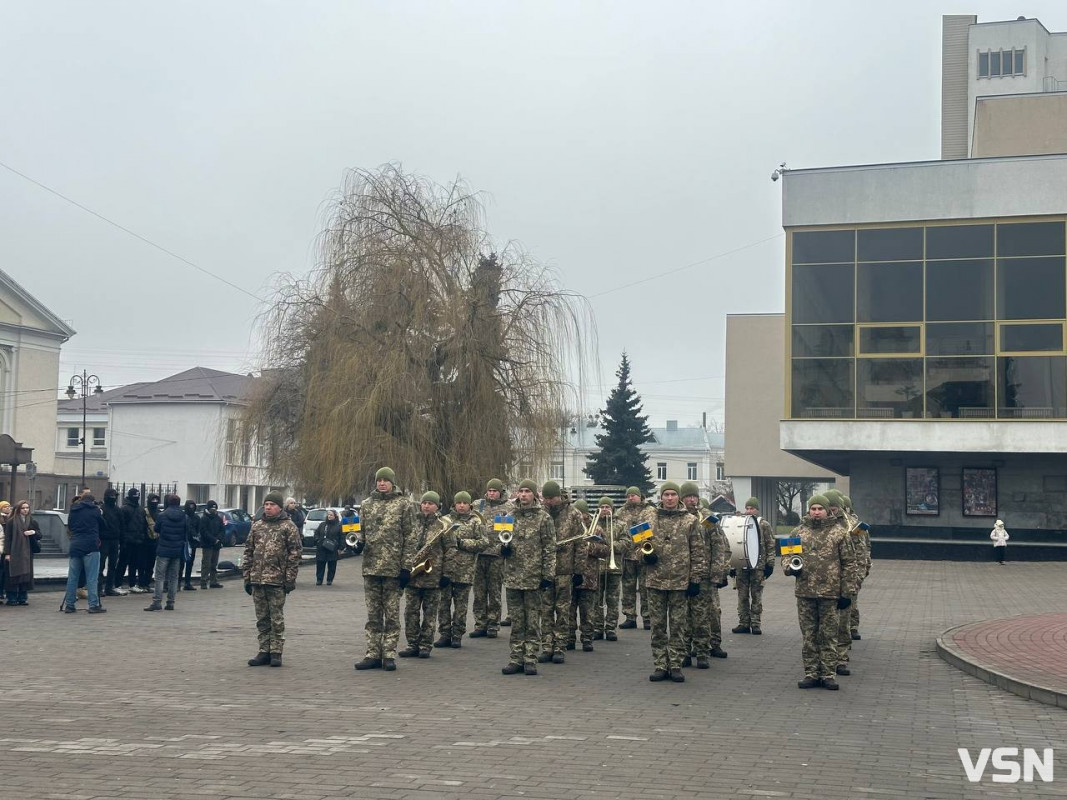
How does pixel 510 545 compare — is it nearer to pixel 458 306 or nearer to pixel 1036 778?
pixel 1036 778

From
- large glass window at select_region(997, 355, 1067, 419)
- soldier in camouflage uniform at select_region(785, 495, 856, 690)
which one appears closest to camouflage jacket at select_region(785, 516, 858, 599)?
soldier in camouflage uniform at select_region(785, 495, 856, 690)

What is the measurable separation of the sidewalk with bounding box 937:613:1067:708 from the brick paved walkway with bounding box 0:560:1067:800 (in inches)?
6.8

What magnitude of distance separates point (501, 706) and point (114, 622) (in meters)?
8.82

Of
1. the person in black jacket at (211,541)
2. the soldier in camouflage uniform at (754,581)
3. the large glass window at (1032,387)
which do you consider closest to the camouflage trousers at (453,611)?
the soldier in camouflage uniform at (754,581)

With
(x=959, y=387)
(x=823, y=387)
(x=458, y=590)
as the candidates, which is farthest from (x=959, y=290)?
(x=458, y=590)

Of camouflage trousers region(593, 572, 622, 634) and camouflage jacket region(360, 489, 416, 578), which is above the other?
camouflage jacket region(360, 489, 416, 578)

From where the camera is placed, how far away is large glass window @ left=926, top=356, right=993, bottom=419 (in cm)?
3831

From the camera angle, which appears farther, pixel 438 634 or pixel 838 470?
pixel 838 470

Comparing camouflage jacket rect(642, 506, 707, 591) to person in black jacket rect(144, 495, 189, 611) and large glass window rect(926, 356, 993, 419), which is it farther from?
large glass window rect(926, 356, 993, 419)

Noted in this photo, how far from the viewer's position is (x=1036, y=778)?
759cm

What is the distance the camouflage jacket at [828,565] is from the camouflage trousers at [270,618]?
522 centimetres

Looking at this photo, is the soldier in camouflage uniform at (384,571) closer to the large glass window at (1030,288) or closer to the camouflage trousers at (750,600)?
the camouflage trousers at (750,600)

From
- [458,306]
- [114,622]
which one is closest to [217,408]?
[458,306]

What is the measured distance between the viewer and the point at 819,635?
11562mm
